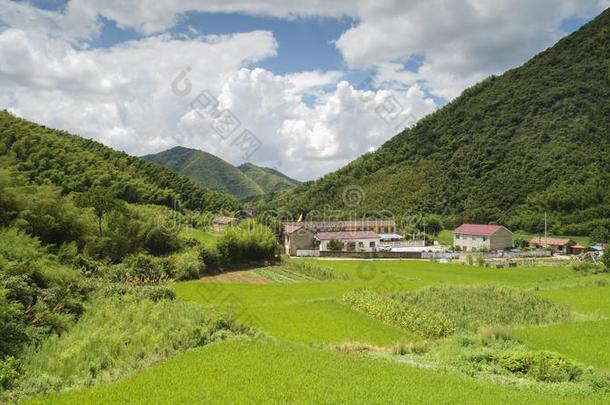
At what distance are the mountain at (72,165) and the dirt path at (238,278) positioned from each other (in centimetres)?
1845

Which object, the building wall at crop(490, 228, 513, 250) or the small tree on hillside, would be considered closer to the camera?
the small tree on hillside

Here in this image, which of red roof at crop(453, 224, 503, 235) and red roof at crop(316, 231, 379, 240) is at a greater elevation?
red roof at crop(453, 224, 503, 235)

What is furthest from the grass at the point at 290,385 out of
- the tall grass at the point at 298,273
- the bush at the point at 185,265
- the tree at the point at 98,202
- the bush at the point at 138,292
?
the tall grass at the point at 298,273

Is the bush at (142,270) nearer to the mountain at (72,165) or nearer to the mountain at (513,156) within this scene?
the mountain at (72,165)

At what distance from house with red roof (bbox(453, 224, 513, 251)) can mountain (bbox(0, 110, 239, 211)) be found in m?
46.0

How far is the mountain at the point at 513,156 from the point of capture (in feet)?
266

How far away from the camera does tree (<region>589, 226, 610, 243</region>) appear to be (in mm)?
67062

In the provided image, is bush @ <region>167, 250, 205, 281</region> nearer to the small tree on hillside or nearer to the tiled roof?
the small tree on hillside

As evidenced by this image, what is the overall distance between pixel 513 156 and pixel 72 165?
7988 cm

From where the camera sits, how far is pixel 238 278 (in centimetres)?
3625

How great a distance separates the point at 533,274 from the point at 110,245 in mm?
35316

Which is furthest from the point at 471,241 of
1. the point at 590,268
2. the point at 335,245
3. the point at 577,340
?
the point at 577,340

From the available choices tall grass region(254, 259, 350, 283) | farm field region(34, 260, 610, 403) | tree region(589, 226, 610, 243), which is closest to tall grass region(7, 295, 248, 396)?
farm field region(34, 260, 610, 403)

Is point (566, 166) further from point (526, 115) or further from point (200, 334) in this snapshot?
point (200, 334)
